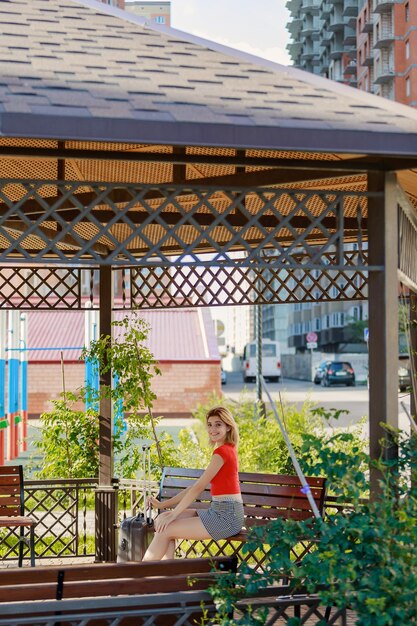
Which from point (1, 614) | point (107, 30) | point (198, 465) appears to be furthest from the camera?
point (198, 465)

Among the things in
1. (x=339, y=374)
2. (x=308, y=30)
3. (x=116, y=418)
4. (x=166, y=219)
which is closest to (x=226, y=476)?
(x=166, y=219)

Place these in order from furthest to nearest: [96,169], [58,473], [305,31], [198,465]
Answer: [305,31], [198,465], [58,473], [96,169]

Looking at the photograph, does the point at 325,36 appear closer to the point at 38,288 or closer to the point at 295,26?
the point at 295,26

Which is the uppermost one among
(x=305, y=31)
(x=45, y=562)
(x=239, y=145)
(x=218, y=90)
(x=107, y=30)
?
(x=305, y=31)

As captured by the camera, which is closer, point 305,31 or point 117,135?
point 117,135

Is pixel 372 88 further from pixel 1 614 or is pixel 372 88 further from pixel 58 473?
pixel 1 614

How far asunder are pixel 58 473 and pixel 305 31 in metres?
106

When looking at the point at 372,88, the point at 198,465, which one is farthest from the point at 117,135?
the point at 372,88

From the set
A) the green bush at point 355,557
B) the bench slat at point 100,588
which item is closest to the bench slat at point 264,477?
the green bush at point 355,557

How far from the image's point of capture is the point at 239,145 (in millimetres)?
5398

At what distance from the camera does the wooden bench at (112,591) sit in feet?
16.3

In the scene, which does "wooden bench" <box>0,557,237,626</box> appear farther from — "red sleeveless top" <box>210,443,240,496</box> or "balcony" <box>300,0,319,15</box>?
"balcony" <box>300,0,319,15</box>

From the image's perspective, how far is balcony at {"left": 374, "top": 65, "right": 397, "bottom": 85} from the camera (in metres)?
70.5

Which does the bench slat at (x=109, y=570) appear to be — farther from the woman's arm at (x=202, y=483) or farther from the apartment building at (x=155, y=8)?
the apartment building at (x=155, y=8)
